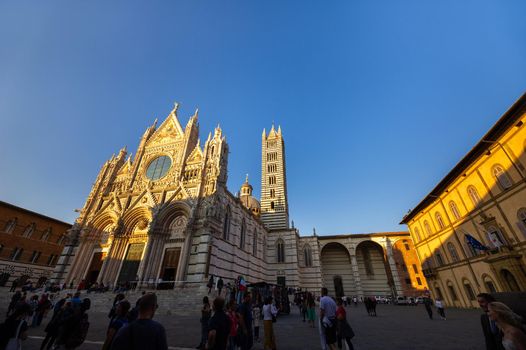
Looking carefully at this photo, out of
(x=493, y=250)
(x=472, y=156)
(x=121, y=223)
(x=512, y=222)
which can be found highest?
(x=472, y=156)

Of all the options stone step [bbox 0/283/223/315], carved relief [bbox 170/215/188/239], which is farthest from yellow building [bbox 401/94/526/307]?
carved relief [bbox 170/215/188/239]

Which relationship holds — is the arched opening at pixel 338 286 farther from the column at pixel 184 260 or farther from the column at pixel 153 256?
the column at pixel 153 256

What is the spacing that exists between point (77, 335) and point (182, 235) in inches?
620

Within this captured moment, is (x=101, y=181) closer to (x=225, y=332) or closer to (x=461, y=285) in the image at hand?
(x=225, y=332)

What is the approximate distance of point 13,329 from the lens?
399 cm

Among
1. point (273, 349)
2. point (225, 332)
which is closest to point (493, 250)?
point (273, 349)

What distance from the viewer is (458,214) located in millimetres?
19078

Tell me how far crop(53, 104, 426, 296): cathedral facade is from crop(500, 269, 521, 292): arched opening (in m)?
19.3

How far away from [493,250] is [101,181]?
35281 mm

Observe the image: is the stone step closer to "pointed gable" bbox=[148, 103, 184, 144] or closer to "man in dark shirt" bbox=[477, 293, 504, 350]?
"man in dark shirt" bbox=[477, 293, 504, 350]

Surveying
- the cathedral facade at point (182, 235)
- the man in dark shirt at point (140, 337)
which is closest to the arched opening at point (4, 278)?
the cathedral facade at point (182, 235)

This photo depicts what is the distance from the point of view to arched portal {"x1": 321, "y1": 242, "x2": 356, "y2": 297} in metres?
36.3

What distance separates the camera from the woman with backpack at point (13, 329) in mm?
3896

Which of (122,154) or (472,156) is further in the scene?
(122,154)
